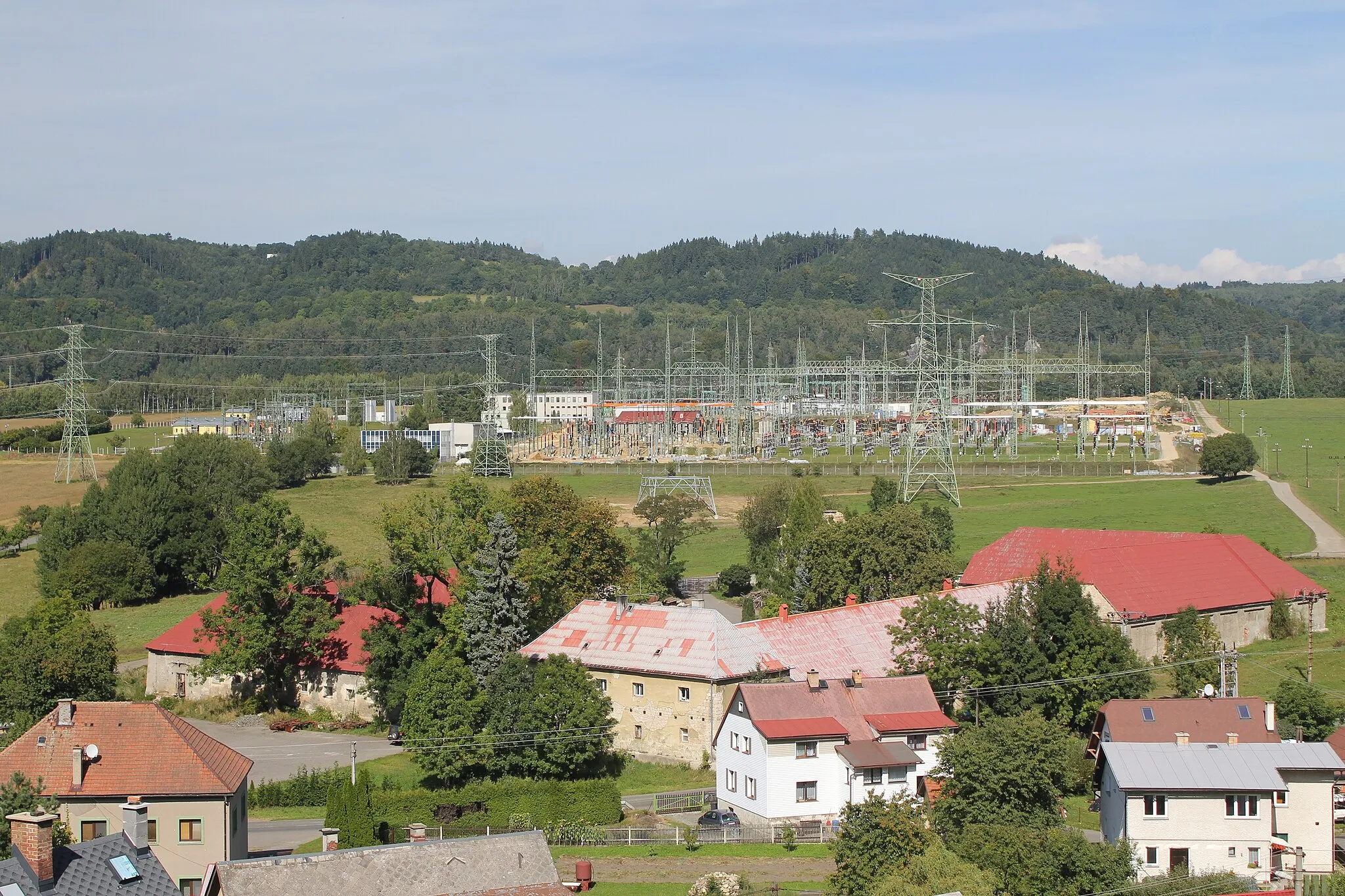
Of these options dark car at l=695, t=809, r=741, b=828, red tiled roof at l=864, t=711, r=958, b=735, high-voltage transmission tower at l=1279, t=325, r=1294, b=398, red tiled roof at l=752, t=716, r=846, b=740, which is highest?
high-voltage transmission tower at l=1279, t=325, r=1294, b=398

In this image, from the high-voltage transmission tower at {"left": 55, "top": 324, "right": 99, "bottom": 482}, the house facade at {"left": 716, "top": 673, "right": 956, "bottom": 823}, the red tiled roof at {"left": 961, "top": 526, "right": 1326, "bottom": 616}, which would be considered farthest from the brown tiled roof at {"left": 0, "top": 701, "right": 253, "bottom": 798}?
the high-voltage transmission tower at {"left": 55, "top": 324, "right": 99, "bottom": 482}

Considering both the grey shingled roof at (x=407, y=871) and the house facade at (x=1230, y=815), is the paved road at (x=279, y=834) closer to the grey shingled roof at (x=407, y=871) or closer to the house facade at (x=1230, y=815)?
the grey shingled roof at (x=407, y=871)

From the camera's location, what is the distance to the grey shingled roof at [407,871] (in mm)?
19344

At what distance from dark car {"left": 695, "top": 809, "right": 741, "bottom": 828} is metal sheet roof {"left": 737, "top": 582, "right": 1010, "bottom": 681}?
17.2ft

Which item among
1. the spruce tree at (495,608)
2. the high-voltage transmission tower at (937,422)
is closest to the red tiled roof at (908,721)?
the spruce tree at (495,608)

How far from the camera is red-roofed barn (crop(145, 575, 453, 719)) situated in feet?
130

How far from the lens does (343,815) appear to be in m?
26.8

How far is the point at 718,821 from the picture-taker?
93.6 feet

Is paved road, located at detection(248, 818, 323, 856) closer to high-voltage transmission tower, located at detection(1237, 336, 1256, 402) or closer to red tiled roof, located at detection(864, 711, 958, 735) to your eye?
red tiled roof, located at detection(864, 711, 958, 735)

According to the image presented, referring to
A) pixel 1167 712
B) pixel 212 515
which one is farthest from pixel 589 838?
pixel 212 515

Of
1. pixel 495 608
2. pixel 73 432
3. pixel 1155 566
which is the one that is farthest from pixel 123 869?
pixel 73 432

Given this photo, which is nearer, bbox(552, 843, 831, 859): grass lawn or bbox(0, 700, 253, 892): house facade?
bbox(0, 700, 253, 892): house facade

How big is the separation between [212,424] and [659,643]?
112m

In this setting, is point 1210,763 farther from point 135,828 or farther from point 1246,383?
point 1246,383
